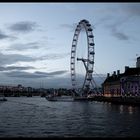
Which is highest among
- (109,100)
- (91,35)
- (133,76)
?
(91,35)

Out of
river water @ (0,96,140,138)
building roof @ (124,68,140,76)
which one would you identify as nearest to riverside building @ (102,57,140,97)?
building roof @ (124,68,140,76)

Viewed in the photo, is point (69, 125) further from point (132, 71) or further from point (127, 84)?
point (132, 71)

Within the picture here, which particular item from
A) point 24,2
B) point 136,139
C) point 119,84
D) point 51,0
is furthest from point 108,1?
point 119,84

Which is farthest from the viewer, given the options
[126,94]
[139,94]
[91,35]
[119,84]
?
[119,84]

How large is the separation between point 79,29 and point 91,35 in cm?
368

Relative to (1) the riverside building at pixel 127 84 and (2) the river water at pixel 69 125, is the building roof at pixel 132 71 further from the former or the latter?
(2) the river water at pixel 69 125

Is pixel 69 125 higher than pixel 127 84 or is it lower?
lower

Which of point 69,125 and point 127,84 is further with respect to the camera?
point 127,84

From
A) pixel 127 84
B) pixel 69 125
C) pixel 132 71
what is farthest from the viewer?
pixel 132 71

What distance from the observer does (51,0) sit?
2330 millimetres

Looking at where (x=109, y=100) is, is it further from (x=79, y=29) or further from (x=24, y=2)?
(x=24, y=2)

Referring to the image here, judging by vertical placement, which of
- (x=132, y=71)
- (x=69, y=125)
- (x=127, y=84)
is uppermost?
(x=132, y=71)

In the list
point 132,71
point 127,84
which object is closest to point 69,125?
point 127,84

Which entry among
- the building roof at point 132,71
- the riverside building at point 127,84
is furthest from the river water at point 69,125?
the building roof at point 132,71
